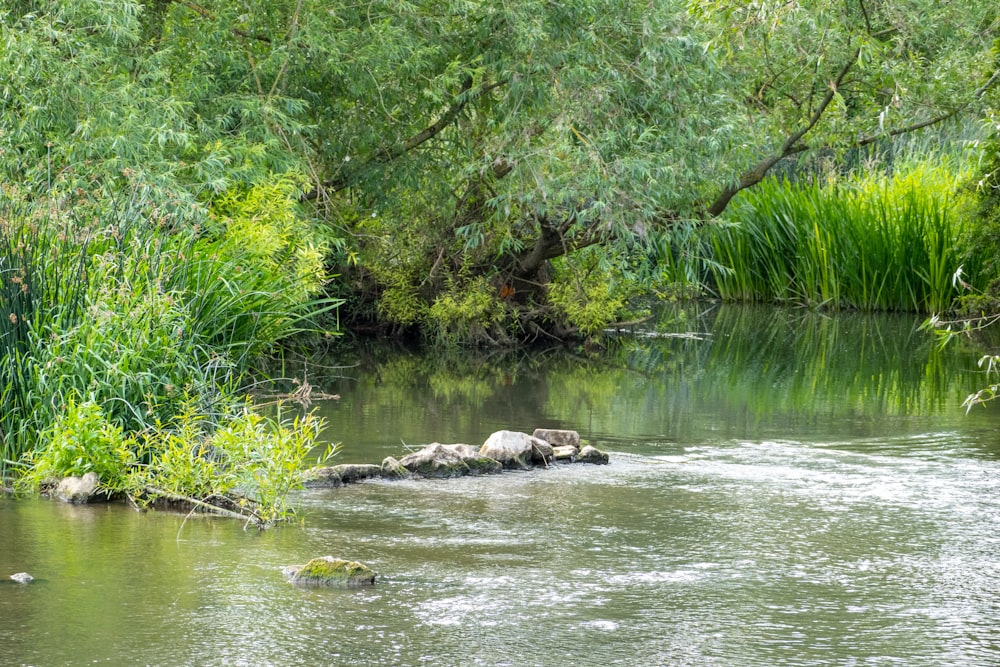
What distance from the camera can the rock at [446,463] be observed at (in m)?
8.28

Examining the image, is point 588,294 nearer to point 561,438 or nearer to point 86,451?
point 561,438

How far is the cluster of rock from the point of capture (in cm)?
804

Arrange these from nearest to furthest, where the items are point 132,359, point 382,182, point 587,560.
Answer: point 587,560 < point 132,359 < point 382,182

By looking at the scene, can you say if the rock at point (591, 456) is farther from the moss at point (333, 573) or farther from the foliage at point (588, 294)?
the foliage at point (588, 294)

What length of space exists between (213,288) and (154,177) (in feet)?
8.42

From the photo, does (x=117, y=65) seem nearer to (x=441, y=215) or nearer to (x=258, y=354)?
(x=258, y=354)

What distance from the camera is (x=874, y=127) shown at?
17953mm

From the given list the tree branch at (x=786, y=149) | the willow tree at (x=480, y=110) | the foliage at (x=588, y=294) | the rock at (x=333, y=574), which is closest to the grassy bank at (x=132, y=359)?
the rock at (x=333, y=574)

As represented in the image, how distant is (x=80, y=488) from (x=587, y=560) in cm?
287

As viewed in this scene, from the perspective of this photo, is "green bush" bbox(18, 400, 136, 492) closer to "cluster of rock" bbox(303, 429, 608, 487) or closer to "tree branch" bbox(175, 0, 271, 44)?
"cluster of rock" bbox(303, 429, 608, 487)

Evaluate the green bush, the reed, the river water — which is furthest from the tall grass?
the green bush

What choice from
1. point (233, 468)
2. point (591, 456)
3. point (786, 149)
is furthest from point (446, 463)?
point (786, 149)

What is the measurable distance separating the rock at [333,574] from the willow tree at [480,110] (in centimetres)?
568

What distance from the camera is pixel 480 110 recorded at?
15.9 meters
